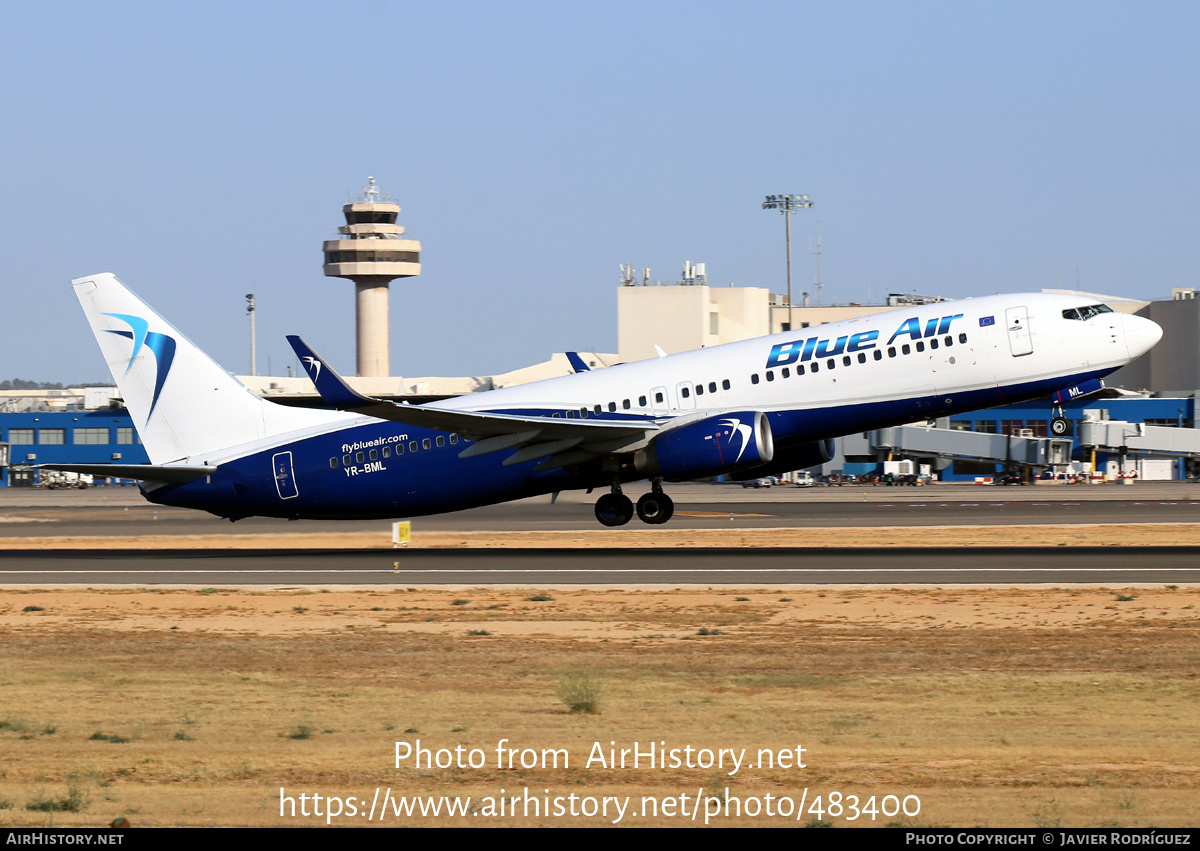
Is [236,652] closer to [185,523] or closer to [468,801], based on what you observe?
[468,801]

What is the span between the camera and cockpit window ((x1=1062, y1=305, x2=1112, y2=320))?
36188 mm

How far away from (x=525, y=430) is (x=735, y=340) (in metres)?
109

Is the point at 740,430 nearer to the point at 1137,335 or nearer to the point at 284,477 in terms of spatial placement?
the point at 1137,335

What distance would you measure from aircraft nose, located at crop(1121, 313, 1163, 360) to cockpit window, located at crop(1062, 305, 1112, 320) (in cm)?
67

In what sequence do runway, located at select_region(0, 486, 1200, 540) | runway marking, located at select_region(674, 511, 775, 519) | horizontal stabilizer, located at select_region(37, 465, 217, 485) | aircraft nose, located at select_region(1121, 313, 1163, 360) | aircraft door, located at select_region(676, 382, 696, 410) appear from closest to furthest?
1. aircraft nose, located at select_region(1121, 313, 1163, 360)
2. aircraft door, located at select_region(676, 382, 696, 410)
3. horizontal stabilizer, located at select_region(37, 465, 217, 485)
4. runway, located at select_region(0, 486, 1200, 540)
5. runway marking, located at select_region(674, 511, 775, 519)

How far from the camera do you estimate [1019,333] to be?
1415 inches

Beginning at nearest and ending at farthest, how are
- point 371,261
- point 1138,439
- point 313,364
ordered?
point 313,364, point 1138,439, point 371,261

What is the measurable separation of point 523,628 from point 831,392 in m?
13.9

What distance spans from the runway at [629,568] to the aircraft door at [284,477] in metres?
2.16

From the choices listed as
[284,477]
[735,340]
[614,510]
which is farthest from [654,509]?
[735,340]

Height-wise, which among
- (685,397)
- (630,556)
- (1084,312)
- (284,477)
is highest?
(1084,312)

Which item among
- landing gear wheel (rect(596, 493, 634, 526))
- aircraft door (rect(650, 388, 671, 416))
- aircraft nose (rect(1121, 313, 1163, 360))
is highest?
aircraft nose (rect(1121, 313, 1163, 360))

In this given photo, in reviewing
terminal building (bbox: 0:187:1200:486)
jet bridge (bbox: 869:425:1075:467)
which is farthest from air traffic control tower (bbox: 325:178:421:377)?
jet bridge (bbox: 869:425:1075:467)

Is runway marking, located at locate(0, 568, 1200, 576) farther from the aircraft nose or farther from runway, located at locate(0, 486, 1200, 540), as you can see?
runway, located at locate(0, 486, 1200, 540)
